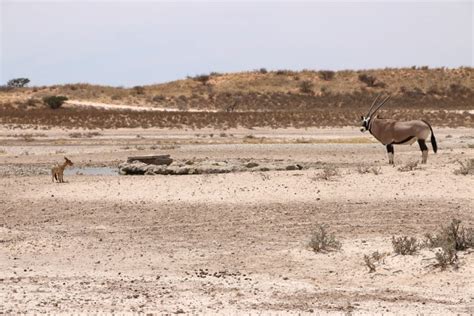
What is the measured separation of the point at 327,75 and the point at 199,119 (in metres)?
34.6

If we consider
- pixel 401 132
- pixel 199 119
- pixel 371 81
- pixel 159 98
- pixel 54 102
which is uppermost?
pixel 371 81

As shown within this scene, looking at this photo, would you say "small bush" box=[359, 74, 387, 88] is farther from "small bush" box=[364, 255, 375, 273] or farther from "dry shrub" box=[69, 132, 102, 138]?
"small bush" box=[364, 255, 375, 273]

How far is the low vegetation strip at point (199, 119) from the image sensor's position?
48.8m

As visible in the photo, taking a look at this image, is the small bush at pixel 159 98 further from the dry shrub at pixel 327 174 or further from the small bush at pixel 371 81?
the dry shrub at pixel 327 174

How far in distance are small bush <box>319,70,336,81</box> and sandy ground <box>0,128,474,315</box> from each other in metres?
61.2

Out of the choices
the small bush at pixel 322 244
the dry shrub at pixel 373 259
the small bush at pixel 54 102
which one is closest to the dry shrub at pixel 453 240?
the dry shrub at pixel 373 259

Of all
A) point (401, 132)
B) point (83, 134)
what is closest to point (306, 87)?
point (83, 134)

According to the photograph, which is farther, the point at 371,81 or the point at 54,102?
the point at 371,81

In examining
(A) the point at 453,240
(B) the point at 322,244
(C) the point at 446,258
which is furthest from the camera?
(B) the point at 322,244

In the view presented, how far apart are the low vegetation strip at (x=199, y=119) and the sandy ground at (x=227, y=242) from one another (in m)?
25.1

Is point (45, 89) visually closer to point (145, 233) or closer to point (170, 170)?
point (170, 170)

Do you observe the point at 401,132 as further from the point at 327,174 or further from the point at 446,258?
the point at 446,258

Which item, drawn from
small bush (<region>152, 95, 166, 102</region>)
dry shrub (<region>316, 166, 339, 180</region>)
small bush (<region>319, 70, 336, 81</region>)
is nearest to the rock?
dry shrub (<region>316, 166, 339, 180</region>)

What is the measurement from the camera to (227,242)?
12.3 m
